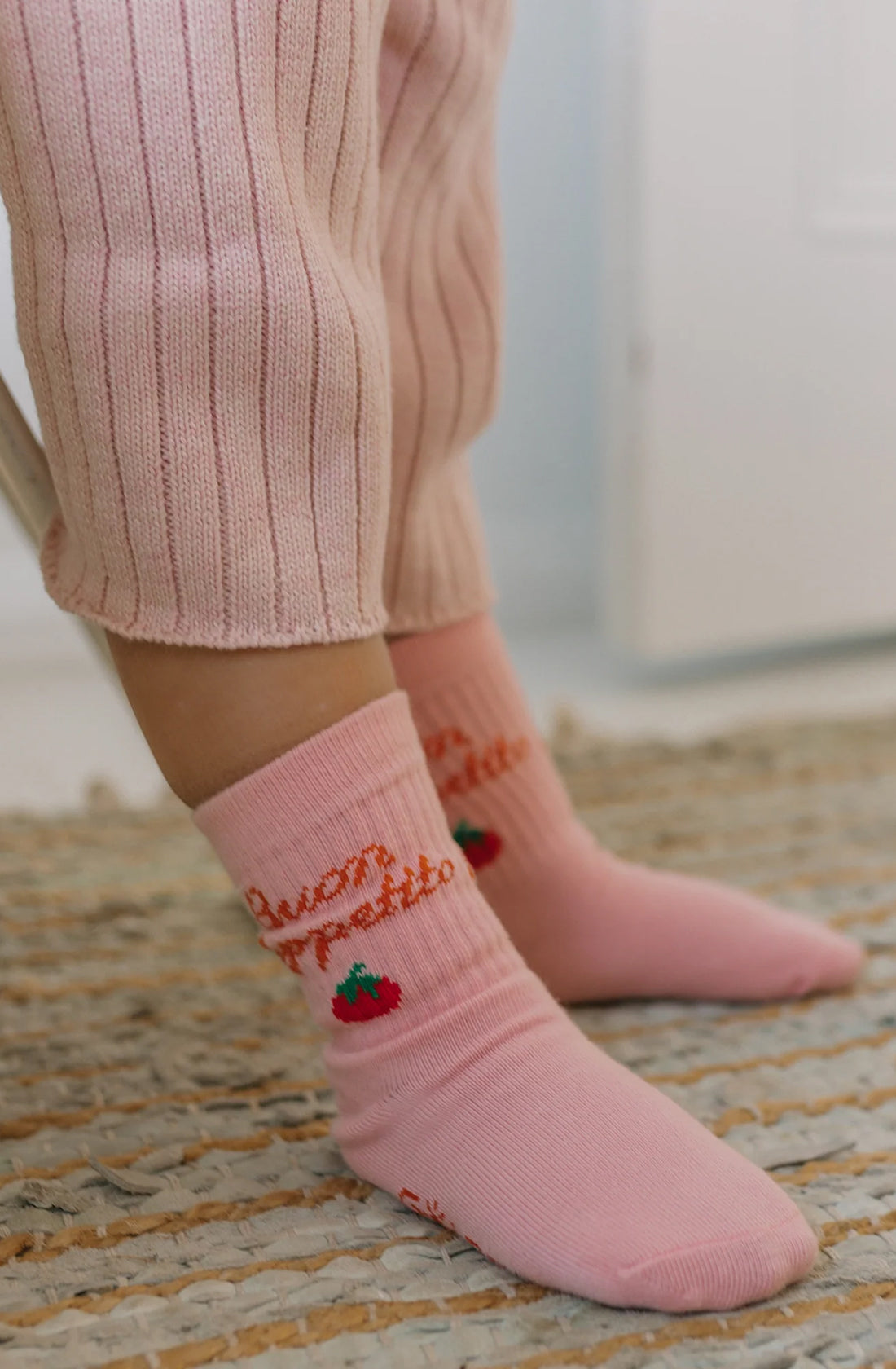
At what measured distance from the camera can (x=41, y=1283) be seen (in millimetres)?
418

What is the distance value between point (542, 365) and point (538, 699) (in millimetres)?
313

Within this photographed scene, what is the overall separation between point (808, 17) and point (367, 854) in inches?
35.6

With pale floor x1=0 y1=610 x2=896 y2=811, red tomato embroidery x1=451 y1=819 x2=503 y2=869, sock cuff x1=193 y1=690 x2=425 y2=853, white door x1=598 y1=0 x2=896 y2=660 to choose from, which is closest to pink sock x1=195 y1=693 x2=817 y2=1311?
sock cuff x1=193 y1=690 x2=425 y2=853

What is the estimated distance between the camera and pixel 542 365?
1265 mm

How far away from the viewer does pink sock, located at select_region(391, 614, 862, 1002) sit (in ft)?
2.01

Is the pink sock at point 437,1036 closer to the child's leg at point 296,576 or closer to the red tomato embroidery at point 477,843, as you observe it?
the child's leg at point 296,576

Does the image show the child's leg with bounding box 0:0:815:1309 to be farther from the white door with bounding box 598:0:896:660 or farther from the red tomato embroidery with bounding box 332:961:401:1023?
the white door with bounding box 598:0:896:660

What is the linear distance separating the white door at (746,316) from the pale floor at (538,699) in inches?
1.8

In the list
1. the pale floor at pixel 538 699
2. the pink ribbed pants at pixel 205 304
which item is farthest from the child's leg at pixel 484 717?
the pale floor at pixel 538 699

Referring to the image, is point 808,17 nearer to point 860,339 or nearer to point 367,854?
point 860,339

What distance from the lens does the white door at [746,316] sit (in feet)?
3.51

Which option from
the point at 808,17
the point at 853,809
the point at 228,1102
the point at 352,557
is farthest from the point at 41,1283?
the point at 808,17

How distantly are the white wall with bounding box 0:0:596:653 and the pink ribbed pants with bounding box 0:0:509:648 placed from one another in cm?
78

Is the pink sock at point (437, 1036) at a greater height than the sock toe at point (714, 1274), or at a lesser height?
greater
